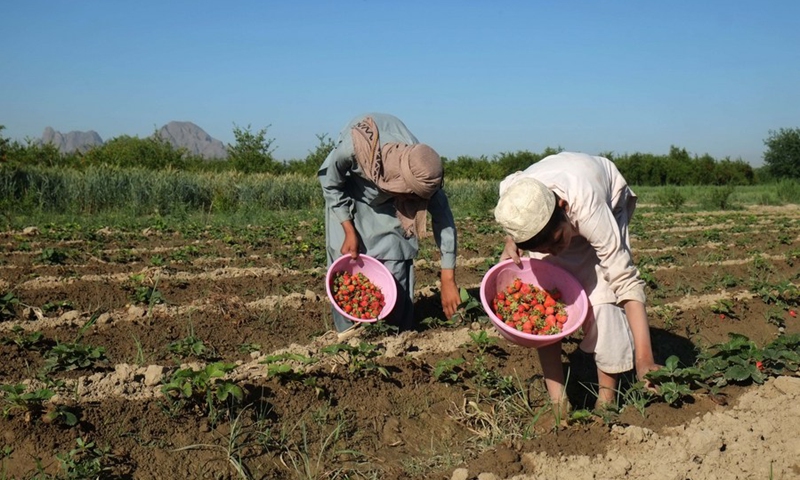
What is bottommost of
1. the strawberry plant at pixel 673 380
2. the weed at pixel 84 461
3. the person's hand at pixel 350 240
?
the weed at pixel 84 461

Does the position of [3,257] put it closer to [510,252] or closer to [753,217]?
[510,252]

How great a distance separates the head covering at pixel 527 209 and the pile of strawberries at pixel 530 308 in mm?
591

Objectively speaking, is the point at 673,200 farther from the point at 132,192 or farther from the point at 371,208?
the point at 371,208

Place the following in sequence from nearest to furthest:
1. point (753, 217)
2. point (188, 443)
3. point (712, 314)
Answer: point (188, 443) → point (712, 314) → point (753, 217)

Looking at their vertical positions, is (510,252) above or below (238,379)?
above

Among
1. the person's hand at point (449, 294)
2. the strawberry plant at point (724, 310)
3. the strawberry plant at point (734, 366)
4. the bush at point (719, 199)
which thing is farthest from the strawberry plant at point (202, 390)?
the bush at point (719, 199)

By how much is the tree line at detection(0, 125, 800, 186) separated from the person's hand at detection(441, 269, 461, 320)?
40.9ft

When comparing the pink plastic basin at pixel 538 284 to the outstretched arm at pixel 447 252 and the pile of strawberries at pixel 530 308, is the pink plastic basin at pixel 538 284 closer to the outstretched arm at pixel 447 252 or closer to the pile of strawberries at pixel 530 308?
the pile of strawberries at pixel 530 308

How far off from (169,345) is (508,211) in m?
2.64

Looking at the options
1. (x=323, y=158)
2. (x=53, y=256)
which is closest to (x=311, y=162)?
(x=323, y=158)

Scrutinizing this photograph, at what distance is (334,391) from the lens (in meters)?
3.59

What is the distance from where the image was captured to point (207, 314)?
16.8ft

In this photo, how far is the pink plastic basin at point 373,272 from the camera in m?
4.44

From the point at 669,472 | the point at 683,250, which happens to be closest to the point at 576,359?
the point at 669,472
